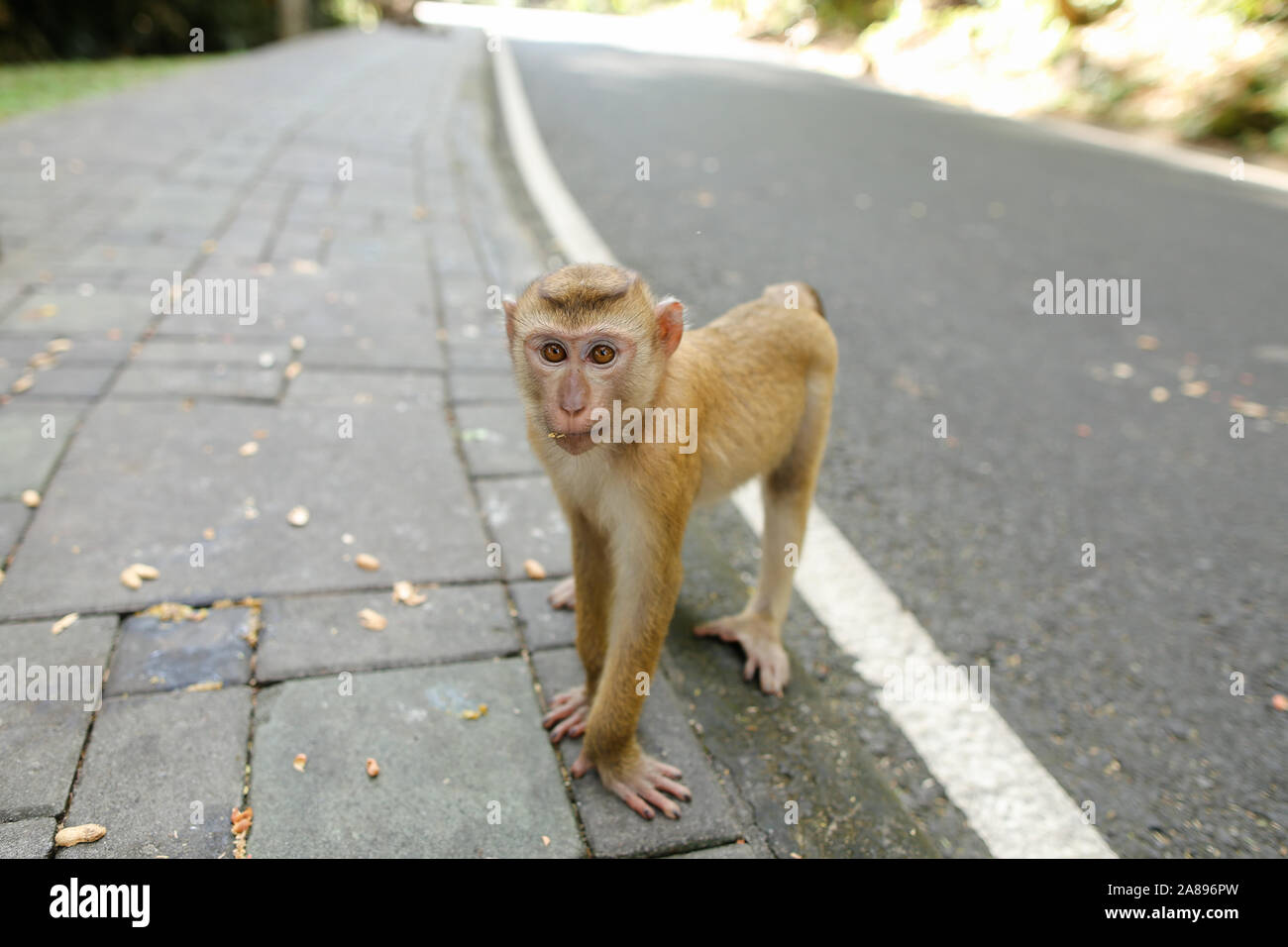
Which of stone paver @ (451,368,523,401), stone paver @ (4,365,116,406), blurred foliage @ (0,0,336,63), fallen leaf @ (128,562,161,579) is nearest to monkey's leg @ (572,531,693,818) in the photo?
fallen leaf @ (128,562,161,579)

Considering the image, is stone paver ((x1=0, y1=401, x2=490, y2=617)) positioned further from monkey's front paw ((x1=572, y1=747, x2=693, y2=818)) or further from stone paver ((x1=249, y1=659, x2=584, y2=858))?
monkey's front paw ((x1=572, y1=747, x2=693, y2=818))

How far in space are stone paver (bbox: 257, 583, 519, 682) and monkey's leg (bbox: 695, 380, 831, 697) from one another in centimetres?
65

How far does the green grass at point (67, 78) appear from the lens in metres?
8.34

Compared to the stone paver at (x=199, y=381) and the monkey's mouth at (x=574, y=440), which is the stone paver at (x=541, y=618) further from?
the stone paver at (x=199, y=381)

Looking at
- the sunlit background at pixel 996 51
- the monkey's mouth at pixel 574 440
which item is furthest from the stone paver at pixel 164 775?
the sunlit background at pixel 996 51

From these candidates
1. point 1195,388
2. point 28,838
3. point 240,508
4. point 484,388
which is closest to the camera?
point 28,838

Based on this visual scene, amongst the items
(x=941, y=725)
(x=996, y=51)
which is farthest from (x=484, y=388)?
(x=996, y=51)

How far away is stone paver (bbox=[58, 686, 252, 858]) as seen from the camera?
1819 mm

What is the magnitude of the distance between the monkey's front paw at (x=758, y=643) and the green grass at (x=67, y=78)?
26.9 ft

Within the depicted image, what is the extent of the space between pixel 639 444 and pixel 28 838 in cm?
149

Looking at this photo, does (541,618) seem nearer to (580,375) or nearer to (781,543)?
(781,543)

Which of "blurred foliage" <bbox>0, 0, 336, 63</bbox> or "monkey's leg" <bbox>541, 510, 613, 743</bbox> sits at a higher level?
"blurred foliage" <bbox>0, 0, 336, 63</bbox>

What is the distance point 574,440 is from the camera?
6.11 ft
